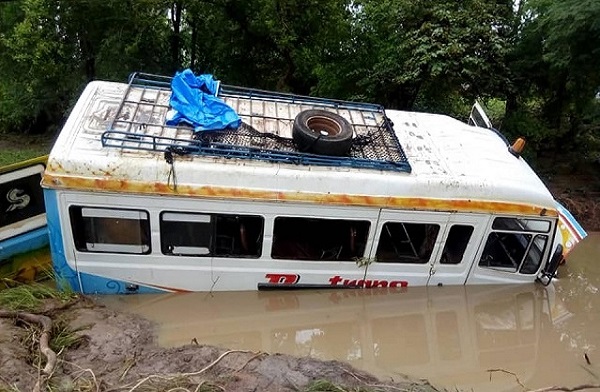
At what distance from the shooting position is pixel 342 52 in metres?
11.5

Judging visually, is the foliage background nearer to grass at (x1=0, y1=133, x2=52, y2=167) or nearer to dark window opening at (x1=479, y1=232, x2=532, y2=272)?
grass at (x1=0, y1=133, x2=52, y2=167)

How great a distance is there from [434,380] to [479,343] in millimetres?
971

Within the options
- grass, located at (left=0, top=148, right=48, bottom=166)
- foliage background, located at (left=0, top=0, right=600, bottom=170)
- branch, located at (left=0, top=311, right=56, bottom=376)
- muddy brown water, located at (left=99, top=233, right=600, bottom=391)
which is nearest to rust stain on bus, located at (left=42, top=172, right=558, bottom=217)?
muddy brown water, located at (left=99, top=233, right=600, bottom=391)

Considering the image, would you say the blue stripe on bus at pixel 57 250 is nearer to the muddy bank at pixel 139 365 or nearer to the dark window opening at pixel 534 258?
the muddy bank at pixel 139 365

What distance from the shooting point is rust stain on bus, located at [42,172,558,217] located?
6195 mm

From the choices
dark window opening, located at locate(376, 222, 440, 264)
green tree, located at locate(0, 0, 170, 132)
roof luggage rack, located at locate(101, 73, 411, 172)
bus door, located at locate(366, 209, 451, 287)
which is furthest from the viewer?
green tree, located at locate(0, 0, 170, 132)

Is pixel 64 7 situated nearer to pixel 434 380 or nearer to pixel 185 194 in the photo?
pixel 185 194

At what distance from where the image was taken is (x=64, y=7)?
36.1 feet

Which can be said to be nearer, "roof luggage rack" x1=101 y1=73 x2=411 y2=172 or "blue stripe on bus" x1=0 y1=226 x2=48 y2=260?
"roof luggage rack" x1=101 y1=73 x2=411 y2=172

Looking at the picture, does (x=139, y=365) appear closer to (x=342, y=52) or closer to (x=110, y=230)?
(x=110, y=230)

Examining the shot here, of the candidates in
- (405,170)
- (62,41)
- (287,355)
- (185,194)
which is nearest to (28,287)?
(185,194)

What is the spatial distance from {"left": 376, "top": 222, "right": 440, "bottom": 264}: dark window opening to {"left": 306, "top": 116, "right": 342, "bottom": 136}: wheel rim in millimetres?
1296

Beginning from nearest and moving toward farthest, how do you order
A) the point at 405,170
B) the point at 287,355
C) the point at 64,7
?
the point at 287,355 < the point at 405,170 < the point at 64,7

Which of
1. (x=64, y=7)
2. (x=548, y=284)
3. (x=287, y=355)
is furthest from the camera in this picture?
(x=64, y=7)
